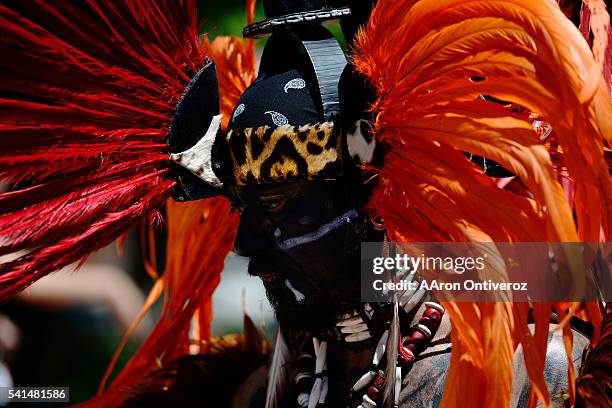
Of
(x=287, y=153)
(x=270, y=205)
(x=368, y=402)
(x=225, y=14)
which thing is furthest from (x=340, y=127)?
(x=225, y=14)

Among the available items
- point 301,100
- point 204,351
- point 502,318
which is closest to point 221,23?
point 204,351

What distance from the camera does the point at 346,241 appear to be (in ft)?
5.41

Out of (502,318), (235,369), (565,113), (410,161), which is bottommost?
(235,369)

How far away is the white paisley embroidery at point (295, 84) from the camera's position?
5.45 feet

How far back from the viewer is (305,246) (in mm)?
1650

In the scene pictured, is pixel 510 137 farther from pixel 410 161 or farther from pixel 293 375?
pixel 293 375

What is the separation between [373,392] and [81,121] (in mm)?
773

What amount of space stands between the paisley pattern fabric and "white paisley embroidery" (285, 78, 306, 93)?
0.31ft

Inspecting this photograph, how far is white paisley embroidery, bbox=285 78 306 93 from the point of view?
1.66 metres

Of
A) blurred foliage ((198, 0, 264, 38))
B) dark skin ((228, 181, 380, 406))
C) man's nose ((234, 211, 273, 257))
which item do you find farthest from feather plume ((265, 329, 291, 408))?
blurred foliage ((198, 0, 264, 38))

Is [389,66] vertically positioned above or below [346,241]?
above

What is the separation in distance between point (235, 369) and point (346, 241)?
694 millimetres

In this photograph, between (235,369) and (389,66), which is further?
(235,369)

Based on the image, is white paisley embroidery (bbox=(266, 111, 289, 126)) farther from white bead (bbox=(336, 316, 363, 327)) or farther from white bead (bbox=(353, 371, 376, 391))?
white bead (bbox=(353, 371, 376, 391))
